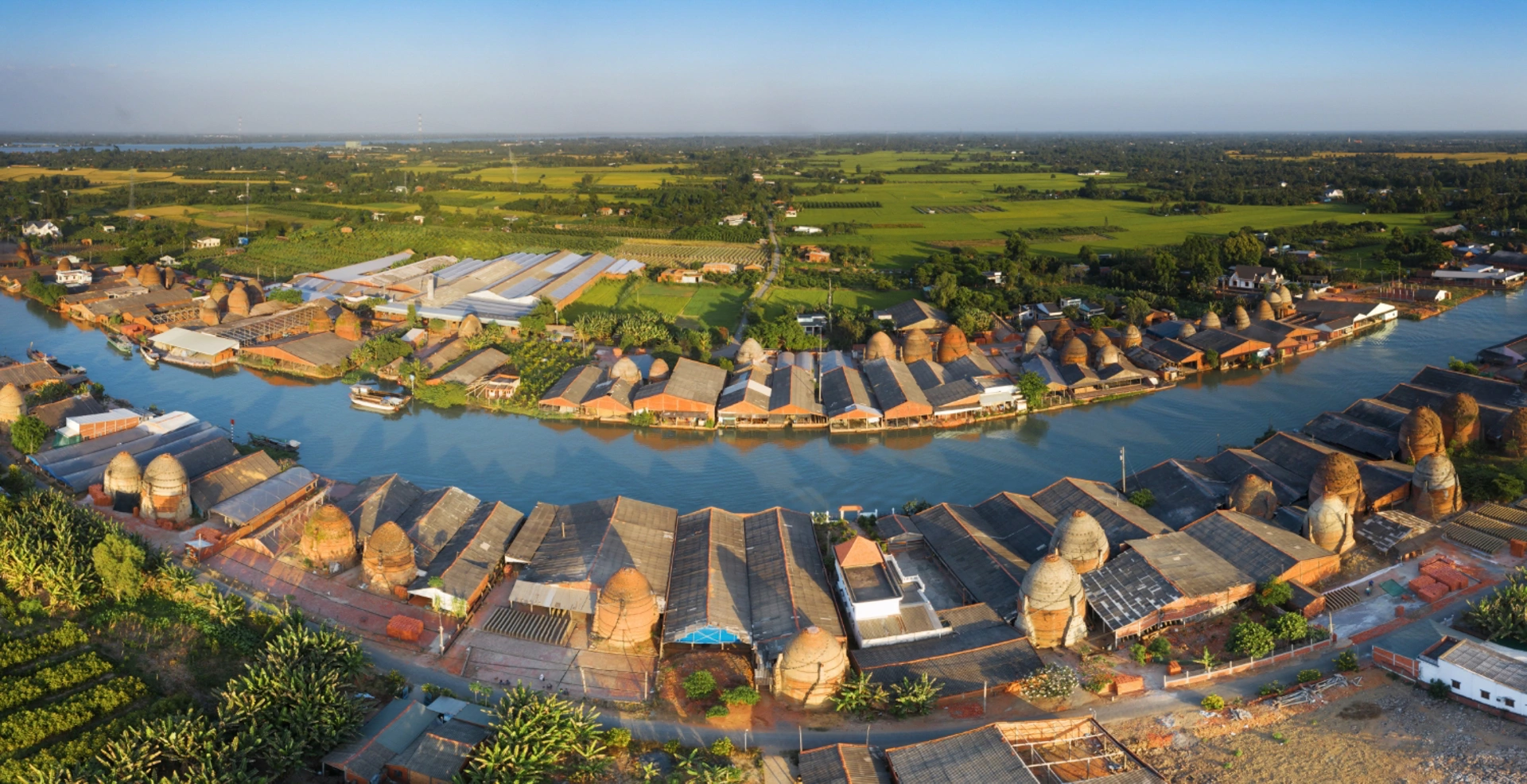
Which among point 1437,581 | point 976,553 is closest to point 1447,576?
point 1437,581

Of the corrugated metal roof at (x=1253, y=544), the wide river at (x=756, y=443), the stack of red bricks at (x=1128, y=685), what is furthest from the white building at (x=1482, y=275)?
the stack of red bricks at (x=1128, y=685)

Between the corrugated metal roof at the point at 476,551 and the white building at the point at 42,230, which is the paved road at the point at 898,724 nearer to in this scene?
the corrugated metal roof at the point at 476,551

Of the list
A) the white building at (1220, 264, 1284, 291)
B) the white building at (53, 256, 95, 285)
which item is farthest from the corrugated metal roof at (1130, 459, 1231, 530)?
the white building at (53, 256, 95, 285)

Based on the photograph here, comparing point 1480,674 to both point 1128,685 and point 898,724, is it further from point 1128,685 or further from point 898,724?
point 898,724

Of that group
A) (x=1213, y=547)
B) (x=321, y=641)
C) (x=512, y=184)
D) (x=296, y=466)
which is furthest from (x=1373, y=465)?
(x=512, y=184)

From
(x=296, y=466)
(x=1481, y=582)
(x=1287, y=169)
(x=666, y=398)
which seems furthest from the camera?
(x=1287, y=169)

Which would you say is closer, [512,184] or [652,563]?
[652,563]

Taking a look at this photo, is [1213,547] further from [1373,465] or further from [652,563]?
[652,563]
